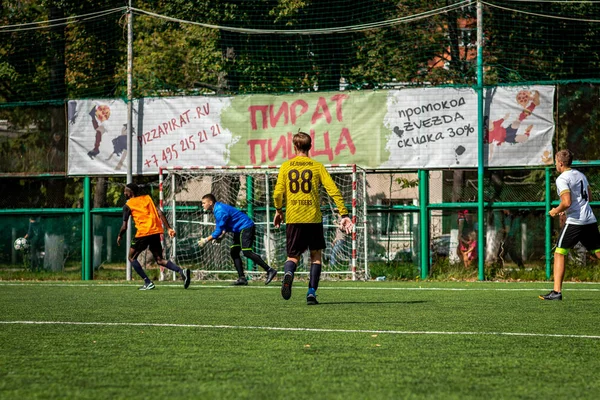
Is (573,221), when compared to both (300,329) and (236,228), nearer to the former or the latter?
(300,329)

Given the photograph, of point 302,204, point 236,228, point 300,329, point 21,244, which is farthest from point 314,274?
point 21,244

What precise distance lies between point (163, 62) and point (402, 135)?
526 inches

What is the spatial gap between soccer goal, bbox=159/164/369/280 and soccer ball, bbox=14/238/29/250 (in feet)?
10.3

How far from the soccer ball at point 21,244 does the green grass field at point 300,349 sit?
9.53m

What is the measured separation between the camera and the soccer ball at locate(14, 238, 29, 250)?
20.0m

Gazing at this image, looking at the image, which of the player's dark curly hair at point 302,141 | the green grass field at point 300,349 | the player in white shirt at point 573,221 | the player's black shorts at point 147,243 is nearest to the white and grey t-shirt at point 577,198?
the player in white shirt at point 573,221

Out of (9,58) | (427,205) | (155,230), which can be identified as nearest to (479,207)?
(427,205)

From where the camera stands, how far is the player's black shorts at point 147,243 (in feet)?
48.5

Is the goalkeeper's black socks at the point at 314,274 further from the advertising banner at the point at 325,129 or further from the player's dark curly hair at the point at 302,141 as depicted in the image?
the advertising banner at the point at 325,129

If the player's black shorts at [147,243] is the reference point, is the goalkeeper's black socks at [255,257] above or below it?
below

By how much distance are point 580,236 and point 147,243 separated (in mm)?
6889

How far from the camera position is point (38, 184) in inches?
867

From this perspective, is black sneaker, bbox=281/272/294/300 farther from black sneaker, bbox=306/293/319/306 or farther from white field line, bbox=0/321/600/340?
white field line, bbox=0/321/600/340

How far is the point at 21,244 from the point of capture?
20.1 metres
